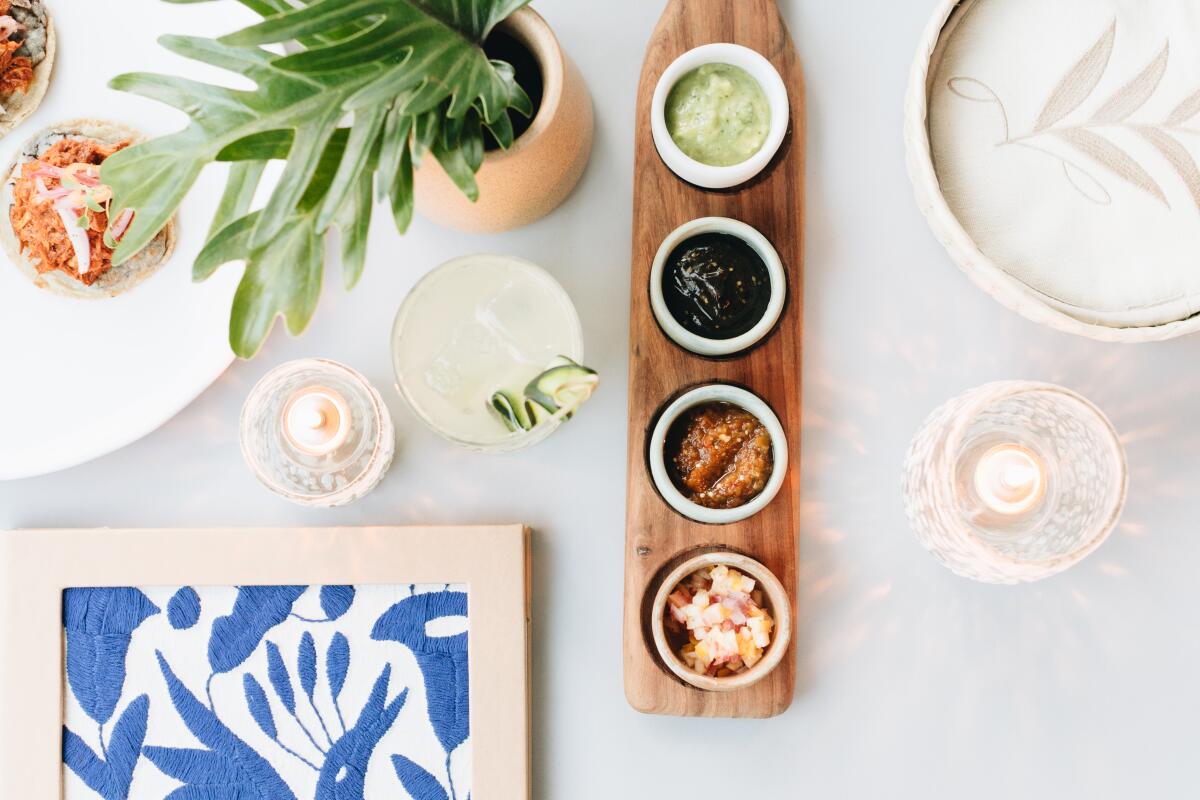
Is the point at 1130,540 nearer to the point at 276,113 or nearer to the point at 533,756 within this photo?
the point at 533,756

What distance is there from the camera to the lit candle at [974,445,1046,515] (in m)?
0.69

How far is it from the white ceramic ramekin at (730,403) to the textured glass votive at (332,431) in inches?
9.4

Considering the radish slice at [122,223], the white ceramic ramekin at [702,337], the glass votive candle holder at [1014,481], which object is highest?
the radish slice at [122,223]

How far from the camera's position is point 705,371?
2.48 ft

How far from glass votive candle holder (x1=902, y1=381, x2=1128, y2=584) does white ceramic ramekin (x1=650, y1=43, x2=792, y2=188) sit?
0.26m

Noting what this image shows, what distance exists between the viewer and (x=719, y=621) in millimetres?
714

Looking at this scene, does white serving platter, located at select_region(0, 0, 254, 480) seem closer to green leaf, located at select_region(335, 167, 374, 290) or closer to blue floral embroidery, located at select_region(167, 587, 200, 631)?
blue floral embroidery, located at select_region(167, 587, 200, 631)

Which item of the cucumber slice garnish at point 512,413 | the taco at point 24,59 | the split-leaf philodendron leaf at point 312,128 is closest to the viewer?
the split-leaf philodendron leaf at point 312,128

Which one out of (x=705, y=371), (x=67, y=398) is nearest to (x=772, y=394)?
(x=705, y=371)

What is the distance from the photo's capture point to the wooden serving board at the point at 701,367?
2.47 feet

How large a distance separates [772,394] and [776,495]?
9 centimetres

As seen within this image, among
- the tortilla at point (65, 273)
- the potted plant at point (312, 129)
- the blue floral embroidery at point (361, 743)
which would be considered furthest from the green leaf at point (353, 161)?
the blue floral embroidery at point (361, 743)

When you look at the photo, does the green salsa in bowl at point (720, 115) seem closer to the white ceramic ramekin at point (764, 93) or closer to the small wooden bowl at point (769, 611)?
the white ceramic ramekin at point (764, 93)

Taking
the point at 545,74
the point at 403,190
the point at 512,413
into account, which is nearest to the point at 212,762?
the point at 512,413
